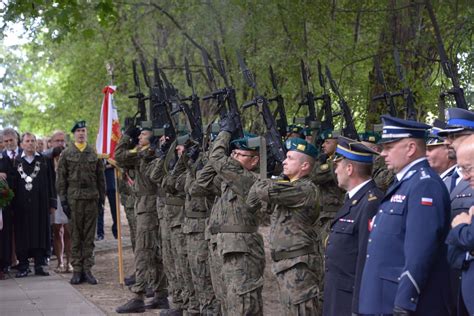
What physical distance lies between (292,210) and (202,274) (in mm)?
2423

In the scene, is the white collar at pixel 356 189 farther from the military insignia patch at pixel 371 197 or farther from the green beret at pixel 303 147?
the green beret at pixel 303 147

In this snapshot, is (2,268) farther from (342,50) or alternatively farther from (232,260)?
(232,260)

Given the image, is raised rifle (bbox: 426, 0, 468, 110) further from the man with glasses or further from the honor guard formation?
the man with glasses

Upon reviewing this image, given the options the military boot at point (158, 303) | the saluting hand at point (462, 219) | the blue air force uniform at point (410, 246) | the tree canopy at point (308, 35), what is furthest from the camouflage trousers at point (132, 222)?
the saluting hand at point (462, 219)

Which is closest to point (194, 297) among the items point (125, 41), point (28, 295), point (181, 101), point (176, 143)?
point (176, 143)

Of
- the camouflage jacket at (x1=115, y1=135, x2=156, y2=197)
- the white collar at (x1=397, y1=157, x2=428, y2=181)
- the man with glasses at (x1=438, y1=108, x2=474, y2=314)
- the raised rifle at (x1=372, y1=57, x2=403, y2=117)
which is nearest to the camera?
the man with glasses at (x1=438, y1=108, x2=474, y2=314)

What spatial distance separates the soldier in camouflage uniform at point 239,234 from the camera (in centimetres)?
851

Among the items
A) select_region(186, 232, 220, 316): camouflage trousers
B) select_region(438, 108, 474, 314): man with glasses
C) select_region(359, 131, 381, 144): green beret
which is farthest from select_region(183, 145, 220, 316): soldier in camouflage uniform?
select_region(438, 108, 474, 314): man with glasses

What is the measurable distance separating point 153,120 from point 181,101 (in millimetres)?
690

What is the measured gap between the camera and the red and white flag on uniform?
47.9ft

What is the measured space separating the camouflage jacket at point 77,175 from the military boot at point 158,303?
8.58 feet

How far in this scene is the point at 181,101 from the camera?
1181 centimetres

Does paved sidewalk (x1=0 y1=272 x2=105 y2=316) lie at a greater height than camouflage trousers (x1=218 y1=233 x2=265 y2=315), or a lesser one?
lesser

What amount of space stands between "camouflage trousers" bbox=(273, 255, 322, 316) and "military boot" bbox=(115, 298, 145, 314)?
169 inches
